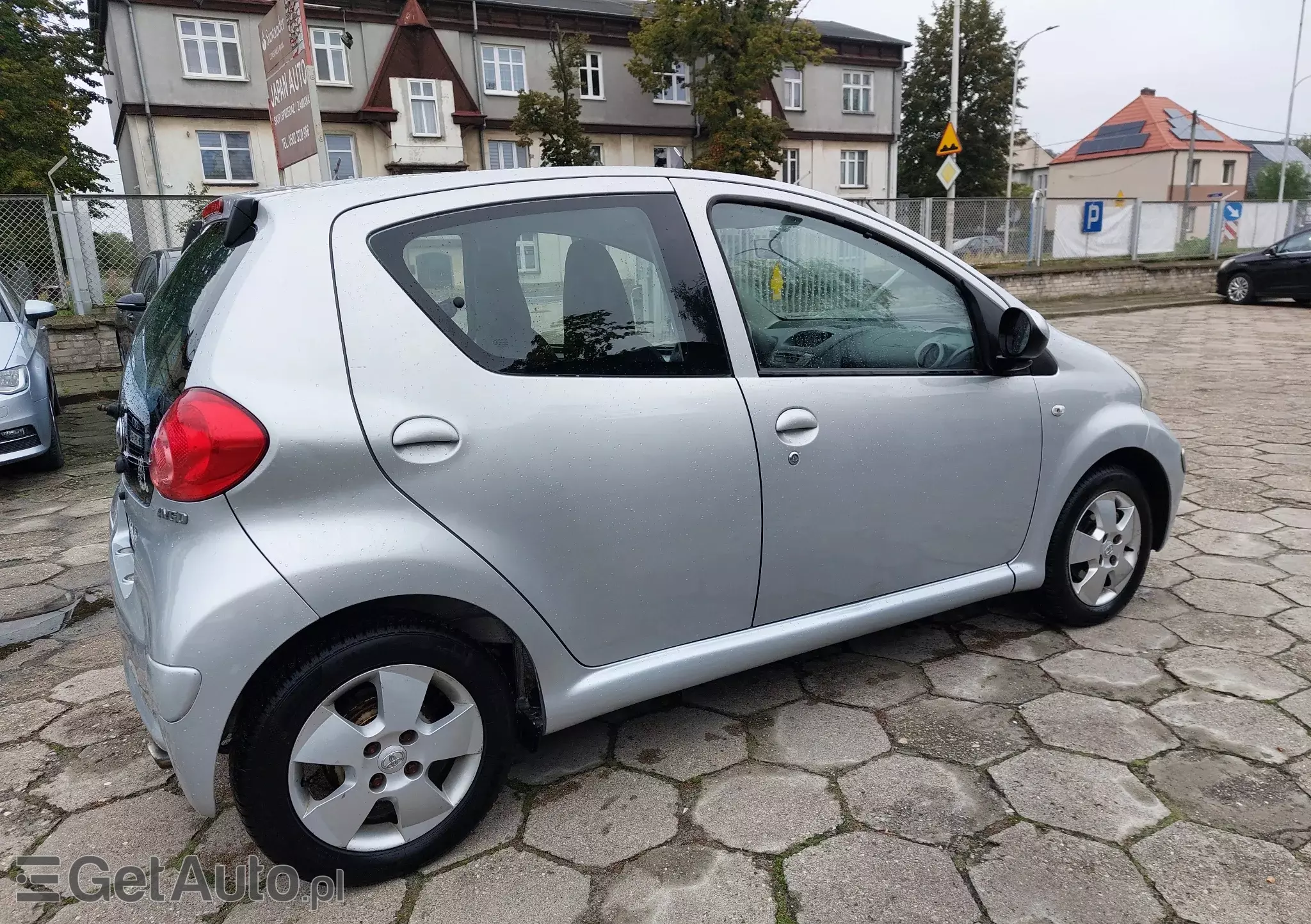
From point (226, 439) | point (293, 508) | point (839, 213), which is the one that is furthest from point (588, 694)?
point (839, 213)

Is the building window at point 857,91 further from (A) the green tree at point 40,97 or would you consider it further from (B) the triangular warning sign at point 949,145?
(A) the green tree at point 40,97

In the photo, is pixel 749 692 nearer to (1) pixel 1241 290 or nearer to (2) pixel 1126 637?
(2) pixel 1126 637

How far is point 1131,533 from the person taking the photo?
3309mm

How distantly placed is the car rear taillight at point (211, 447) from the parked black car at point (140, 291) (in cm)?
553

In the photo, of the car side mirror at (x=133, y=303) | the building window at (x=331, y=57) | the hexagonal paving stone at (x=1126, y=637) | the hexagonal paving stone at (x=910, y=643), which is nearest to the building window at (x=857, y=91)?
the building window at (x=331, y=57)

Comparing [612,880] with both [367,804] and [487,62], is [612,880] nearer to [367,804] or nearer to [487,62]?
[367,804]

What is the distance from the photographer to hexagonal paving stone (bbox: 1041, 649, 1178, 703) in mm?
2824

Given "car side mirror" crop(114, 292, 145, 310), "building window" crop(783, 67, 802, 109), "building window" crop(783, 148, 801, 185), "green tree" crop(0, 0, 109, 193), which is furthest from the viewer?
"building window" crop(783, 148, 801, 185)

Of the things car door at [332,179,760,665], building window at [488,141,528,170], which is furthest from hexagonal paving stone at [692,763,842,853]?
building window at [488,141,528,170]

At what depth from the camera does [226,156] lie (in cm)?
2631

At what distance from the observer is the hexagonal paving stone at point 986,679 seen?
2.84m

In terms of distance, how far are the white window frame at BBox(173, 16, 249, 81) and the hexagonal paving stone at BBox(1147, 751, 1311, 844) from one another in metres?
30.1

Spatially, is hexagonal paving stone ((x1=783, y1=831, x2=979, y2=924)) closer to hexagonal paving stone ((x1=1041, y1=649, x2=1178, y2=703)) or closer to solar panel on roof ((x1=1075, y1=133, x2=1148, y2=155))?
hexagonal paving stone ((x1=1041, y1=649, x2=1178, y2=703))

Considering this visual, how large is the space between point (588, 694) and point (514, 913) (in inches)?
20.8
